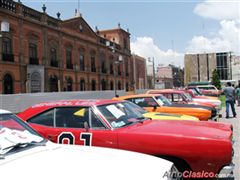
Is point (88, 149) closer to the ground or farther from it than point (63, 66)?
closer to the ground

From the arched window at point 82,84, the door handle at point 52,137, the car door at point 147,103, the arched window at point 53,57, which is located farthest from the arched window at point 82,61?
the door handle at point 52,137

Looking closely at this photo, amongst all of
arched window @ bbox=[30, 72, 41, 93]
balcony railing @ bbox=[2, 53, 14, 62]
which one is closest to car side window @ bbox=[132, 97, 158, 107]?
balcony railing @ bbox=[2, 53, 14, 62]

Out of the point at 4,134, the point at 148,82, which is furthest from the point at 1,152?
the point at 148,82

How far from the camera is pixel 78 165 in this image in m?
2.76

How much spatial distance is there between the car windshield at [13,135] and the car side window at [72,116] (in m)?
1.39

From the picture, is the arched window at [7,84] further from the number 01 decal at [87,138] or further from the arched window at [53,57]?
the number 01 decal at [87,138]

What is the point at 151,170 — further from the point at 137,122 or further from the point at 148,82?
the point at 148,82

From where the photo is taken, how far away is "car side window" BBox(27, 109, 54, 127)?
5475 millimetres

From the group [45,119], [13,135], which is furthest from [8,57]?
[13,135]

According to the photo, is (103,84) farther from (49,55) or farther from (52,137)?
(52,137)

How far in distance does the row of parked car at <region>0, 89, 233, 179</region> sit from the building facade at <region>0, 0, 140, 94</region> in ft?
37.8

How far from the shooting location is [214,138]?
4.41 metres

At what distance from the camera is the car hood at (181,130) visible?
455cm

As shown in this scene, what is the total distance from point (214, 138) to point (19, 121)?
8.72 feet
